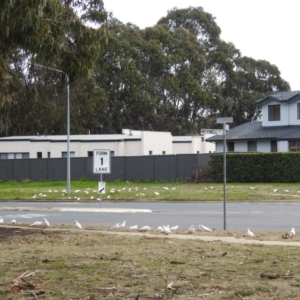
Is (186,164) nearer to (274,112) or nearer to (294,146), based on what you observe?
(294,146)

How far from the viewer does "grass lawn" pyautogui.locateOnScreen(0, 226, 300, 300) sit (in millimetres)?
8523

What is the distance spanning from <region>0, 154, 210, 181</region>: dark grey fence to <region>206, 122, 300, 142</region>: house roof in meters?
7.14

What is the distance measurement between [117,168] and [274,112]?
525 inches

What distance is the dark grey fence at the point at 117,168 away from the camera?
4584cm

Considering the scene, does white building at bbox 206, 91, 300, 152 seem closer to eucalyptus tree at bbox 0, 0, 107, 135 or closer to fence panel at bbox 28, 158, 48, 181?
fence panel at bbox 28, 158, 48, 181

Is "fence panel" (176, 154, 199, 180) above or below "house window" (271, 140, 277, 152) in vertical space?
below

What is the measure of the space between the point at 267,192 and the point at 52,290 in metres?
26.8

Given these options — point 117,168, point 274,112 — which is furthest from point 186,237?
point 274,112

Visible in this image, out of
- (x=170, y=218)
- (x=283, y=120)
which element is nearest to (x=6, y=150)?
(x=283, y=120)

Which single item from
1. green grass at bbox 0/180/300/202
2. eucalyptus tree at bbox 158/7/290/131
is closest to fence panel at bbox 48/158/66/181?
green grass at bbox 0/180/300/202

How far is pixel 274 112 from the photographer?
5284cm

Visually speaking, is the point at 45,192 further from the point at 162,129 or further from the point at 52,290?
the point at 162,129

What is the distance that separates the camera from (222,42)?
7462 cm

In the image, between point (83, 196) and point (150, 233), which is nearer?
point (150, 233)
